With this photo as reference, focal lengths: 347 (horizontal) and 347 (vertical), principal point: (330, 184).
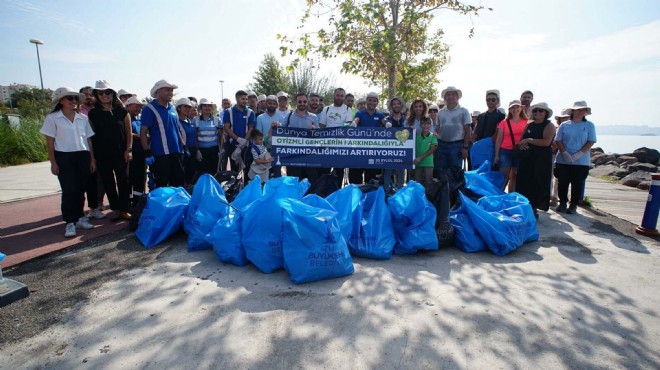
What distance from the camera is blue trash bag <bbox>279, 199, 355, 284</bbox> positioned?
290 centimetres

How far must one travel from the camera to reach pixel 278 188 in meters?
3.45

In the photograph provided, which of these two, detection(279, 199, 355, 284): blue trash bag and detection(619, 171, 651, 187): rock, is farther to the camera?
detection(619, 171, 651, 187): rock

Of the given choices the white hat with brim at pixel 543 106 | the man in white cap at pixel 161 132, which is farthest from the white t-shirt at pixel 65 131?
the white hat with brim at pixel 543 106

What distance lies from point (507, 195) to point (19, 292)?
4809mm

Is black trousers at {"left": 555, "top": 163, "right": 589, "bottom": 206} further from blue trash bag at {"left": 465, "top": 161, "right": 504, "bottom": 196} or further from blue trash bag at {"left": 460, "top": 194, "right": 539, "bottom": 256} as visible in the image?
blue trash bag at {"left": 460, "top": 194, "right": 539, "bottom": 256}

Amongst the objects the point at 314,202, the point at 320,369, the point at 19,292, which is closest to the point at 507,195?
the point at 314,202

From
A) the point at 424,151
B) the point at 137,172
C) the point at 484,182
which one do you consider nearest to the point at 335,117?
the point at 424,151

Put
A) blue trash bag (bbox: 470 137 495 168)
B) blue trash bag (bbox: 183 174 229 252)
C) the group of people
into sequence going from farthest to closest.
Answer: blue trash bag (bbox: 470 137 495 168)
the group of people
blue trash bag (bbox: 183 174 229 252)

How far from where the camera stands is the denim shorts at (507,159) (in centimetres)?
526

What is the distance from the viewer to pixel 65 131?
402 centimetres

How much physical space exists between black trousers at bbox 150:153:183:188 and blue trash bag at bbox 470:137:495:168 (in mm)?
4534

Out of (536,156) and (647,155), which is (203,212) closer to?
(536,156)

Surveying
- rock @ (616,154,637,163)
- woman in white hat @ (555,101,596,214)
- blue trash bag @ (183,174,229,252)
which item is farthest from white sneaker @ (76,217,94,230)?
rock @ (616,154,637,163)

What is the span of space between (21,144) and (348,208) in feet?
40.9
